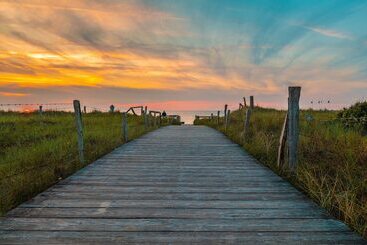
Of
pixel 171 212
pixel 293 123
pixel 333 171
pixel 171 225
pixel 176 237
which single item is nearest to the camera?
pixel 176 237

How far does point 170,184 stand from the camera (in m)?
5.30

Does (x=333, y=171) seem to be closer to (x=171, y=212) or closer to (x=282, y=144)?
(x=282, y=144)

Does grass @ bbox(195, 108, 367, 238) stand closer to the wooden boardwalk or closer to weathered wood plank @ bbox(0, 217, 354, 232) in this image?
the wooden boardwalk

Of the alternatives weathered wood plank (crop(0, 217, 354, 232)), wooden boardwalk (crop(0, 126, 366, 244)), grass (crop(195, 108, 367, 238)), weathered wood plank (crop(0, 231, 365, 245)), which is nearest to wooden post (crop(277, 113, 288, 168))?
grass (crop(195, 108, 367, 238))

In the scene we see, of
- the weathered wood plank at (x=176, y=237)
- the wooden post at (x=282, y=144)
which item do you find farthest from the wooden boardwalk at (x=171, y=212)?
the wooden post at (x=282, y=144)

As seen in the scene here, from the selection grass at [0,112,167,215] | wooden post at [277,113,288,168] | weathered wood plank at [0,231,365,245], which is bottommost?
weathered wood plank at [0,231,365,245]

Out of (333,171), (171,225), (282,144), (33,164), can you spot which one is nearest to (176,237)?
(171,225)

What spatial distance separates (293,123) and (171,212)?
3351 millimetres

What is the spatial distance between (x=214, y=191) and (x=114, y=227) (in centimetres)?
191

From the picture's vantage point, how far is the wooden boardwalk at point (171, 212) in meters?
3.16

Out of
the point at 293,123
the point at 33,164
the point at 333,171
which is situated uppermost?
the point at 293,123

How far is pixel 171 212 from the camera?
384 centimetres

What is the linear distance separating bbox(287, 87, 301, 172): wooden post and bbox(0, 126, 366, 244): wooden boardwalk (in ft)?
2.02

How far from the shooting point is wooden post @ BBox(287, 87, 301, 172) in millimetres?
6023
